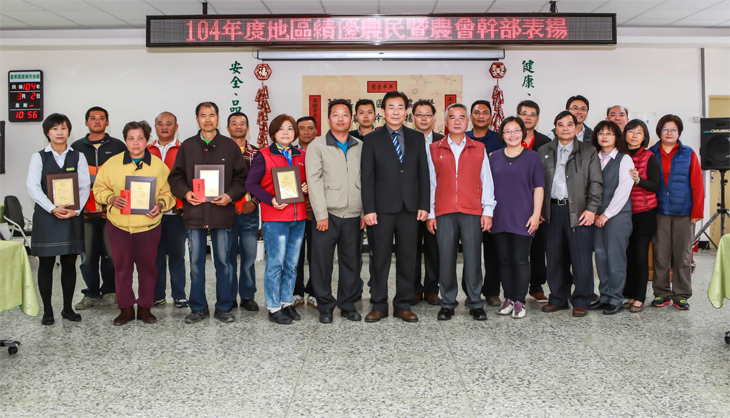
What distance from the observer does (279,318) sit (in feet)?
10.5

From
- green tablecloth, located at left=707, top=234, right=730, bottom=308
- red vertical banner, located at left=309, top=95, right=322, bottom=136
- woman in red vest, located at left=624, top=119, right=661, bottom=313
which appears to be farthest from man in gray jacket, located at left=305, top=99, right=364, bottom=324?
red vertical banner, located at left=309, top=95, right=322, bottom=136

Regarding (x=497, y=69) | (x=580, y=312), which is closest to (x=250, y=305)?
(x=580, y=312)

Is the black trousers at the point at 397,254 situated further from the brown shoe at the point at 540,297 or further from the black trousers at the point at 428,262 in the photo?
the brown shoe at the point at 540,297

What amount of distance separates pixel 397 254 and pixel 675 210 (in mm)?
2071

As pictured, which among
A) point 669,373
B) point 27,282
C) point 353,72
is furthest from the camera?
point 353,72

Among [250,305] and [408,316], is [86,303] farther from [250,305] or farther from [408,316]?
[408,316]

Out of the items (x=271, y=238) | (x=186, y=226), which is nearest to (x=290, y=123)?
(x=271, y=238)

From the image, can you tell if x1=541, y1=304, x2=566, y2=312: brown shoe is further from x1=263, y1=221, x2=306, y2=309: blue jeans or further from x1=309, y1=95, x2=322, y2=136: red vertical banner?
x1=309, y1=95, x2=322, y2=136: red vertical banner

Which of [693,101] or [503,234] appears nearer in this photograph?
[503,234]

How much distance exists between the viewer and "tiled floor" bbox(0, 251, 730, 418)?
2012 millimetres

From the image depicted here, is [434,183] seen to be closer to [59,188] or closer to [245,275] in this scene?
[245,275]

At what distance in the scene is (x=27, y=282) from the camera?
2744 mm

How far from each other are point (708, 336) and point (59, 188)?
4.22m

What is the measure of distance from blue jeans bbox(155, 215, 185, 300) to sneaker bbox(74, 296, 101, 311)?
491 mm
